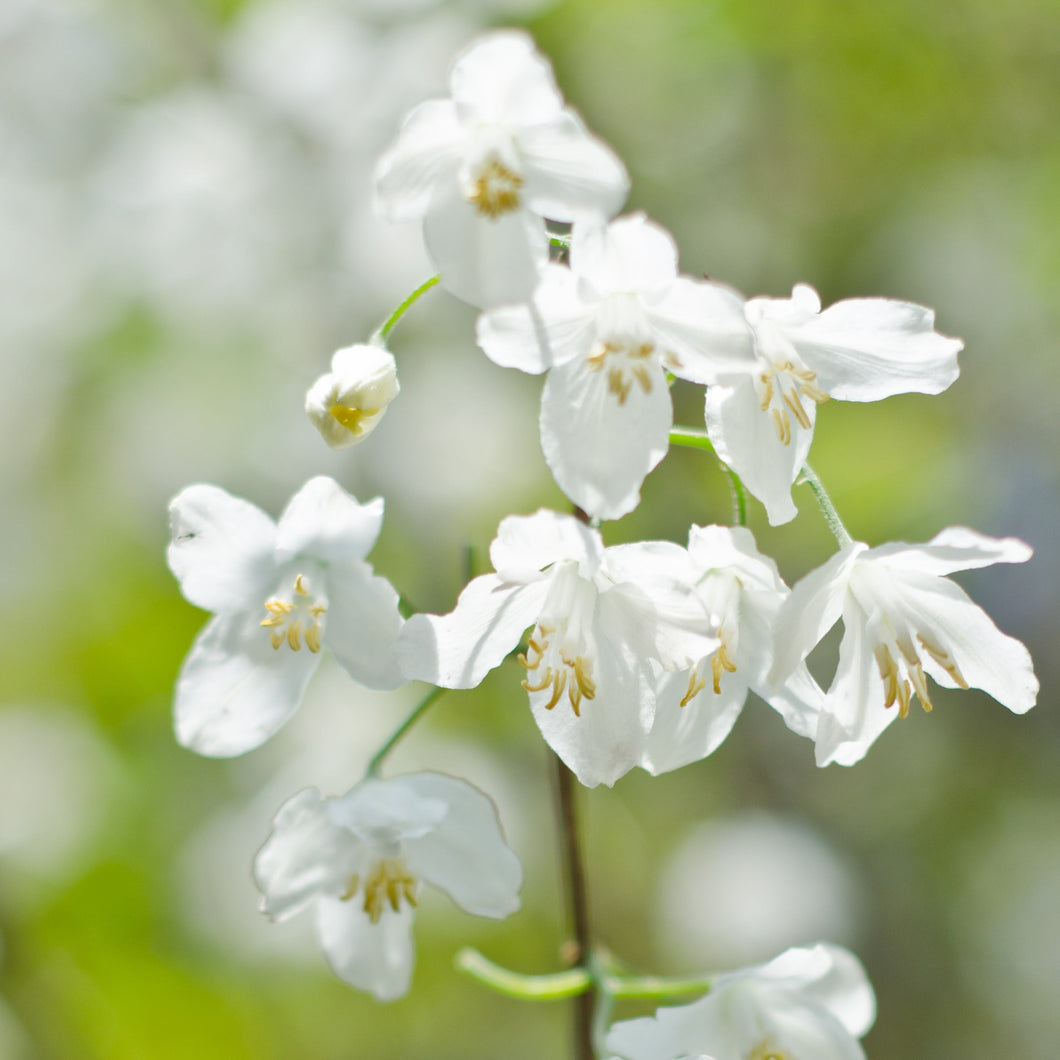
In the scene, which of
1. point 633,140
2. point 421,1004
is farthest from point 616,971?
point 633,140

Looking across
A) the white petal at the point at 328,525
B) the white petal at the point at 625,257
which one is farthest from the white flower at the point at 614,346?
the white petal at the point at 328,525

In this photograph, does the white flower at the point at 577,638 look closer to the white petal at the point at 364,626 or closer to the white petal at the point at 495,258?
the white petal at the point at 364,626

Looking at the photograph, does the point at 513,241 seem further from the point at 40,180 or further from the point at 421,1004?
the point at 40,180

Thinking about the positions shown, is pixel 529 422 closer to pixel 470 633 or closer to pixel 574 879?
pixel 574 879

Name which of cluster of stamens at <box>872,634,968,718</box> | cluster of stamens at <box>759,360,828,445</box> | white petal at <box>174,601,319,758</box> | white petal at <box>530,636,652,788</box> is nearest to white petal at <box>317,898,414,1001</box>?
white petal at <box>174,601,319,758</box>

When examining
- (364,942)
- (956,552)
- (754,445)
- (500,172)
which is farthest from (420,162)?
(364,942)

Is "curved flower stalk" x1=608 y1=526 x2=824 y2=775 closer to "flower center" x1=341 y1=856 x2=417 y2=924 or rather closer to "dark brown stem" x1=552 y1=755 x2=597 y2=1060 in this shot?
"dark brown stem" x1=552 y1=755 x2=597 y2=1060

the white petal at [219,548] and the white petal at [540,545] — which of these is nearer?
the white petal at [540,545]
